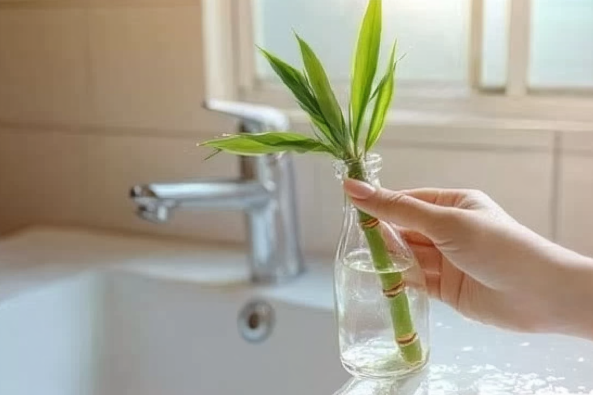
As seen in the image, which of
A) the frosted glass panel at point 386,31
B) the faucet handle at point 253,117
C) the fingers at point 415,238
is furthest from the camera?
the frosted glass panel at point 386,31

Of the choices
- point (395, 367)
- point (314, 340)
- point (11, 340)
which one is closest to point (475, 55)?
point (314, 340)

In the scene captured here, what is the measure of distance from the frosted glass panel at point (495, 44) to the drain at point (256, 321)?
1.33ft

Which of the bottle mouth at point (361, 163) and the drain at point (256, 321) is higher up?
the bottle mouth at point (361, 163)

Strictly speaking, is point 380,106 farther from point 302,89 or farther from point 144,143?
point 144,143

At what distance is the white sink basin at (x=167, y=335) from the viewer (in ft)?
4.05

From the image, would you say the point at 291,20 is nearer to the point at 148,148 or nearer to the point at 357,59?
the point at 148,148

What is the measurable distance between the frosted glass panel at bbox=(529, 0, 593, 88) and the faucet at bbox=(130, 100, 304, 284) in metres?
0.33

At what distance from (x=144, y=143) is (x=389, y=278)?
0.68 metres

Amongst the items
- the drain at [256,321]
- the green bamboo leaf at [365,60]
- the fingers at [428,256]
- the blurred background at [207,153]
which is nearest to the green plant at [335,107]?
the green bamboo leaf at [365,60]

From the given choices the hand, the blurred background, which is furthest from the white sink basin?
the hand

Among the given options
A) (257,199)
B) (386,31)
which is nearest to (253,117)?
(257,199)

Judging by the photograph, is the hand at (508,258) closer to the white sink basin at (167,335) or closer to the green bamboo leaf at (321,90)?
the green bamboo leaf at (321,90)

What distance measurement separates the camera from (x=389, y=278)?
88cm

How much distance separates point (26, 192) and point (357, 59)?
889 mm
